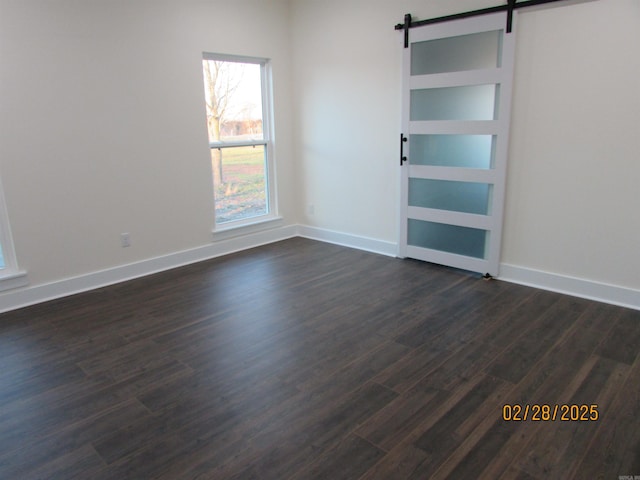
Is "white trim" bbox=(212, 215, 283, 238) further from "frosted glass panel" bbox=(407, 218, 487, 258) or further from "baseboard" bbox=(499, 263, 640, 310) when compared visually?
"baseboard" bbox=(499, 263, 640, 310)

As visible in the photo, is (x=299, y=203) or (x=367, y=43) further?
(x=299, y=203)

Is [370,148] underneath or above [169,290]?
above

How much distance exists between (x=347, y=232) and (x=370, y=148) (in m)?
1.02

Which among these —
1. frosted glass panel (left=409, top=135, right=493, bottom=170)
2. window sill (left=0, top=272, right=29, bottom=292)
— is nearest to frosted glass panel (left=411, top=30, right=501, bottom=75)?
frosted glass panel (left=409, top=135, right=493, bottom=170)

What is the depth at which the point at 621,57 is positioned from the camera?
3295mm

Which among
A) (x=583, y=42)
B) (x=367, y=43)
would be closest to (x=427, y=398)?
(x=583, y=42)

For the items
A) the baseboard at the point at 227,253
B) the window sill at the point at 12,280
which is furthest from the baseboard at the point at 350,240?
the window sill at the point at 12,280

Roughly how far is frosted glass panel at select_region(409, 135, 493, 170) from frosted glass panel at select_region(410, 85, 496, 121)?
7.2 inches

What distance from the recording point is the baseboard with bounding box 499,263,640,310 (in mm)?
3512

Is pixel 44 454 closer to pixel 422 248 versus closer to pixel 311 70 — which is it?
pixel 422 248

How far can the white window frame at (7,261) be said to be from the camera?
12.1 feet

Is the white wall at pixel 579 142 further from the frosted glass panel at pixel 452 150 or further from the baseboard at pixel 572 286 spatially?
the frosted glass panel at pixel 452 150

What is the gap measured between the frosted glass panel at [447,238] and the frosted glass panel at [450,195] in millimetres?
184

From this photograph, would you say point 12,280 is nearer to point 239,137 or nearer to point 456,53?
point 239,137
